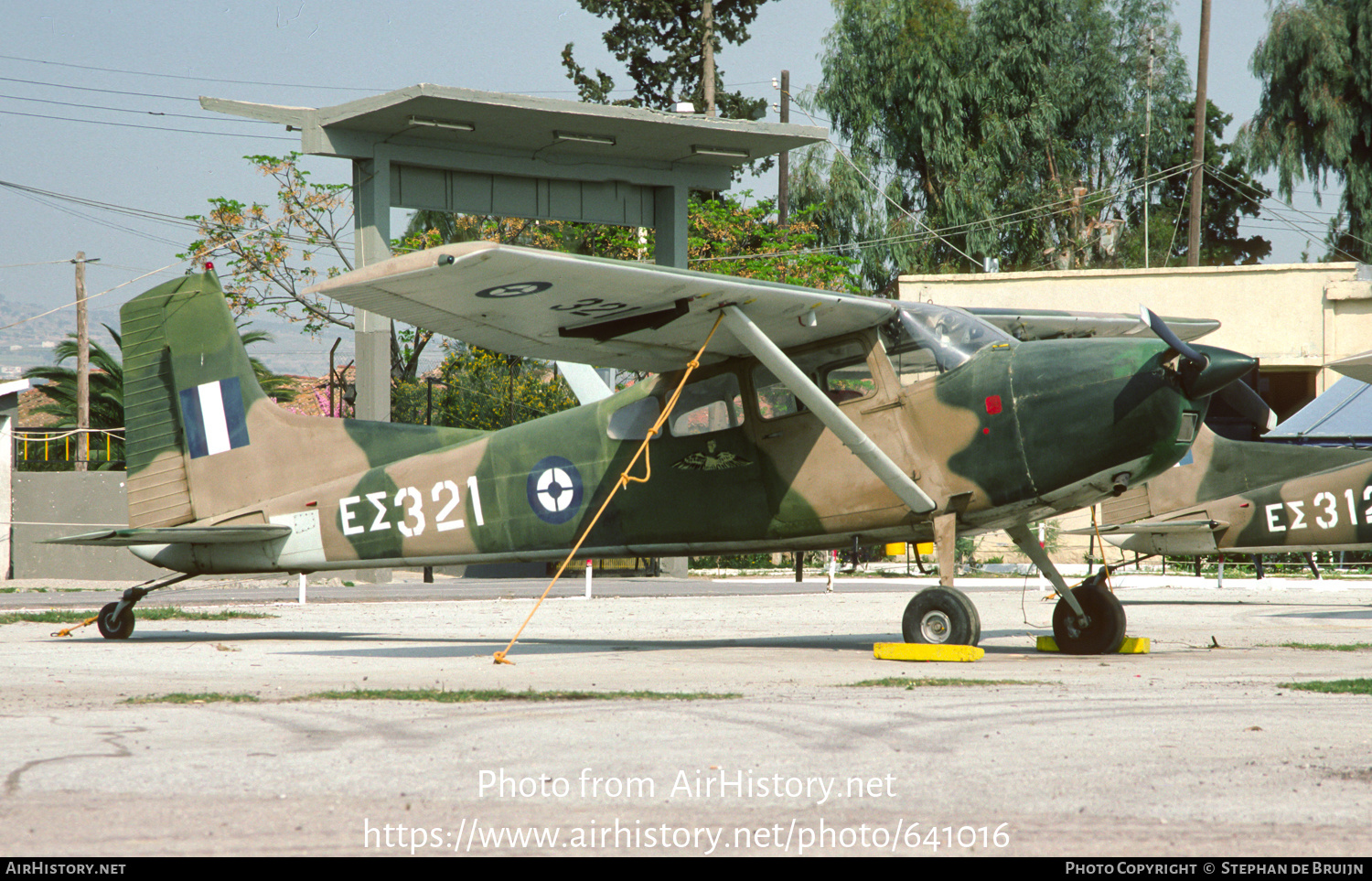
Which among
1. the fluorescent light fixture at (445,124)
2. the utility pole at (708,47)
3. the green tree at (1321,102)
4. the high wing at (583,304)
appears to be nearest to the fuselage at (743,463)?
the high wing at (583,304)

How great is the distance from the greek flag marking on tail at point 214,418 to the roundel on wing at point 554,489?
10.7 ft

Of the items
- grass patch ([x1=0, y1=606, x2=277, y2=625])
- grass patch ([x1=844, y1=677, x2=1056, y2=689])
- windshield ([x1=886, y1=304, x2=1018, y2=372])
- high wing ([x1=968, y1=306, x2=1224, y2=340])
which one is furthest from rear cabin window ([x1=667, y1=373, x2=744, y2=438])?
grass patch ([x1=0, y1=606, x2=277, y2=625])

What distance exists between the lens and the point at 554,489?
10.2 m

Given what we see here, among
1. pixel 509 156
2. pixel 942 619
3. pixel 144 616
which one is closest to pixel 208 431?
pixel 144 616

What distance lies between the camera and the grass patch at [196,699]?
6312mm

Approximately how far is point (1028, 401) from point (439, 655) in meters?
5.13

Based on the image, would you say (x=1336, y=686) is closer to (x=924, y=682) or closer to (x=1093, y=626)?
(x=924, y=682)

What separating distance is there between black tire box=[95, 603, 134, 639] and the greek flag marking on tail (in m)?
1.67

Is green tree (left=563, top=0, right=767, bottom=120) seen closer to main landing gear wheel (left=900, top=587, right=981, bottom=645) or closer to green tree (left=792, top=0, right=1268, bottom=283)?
green tree (left=792, top=0, right=1268, bottom=283)
